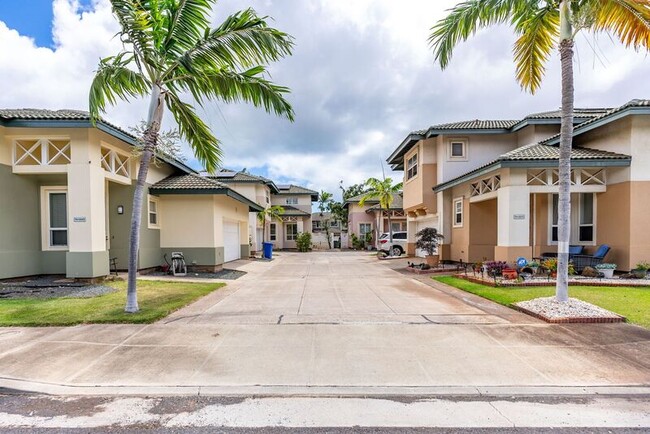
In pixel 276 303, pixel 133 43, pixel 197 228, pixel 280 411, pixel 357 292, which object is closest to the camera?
pixel 280 411

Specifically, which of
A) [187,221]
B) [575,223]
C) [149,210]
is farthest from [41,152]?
[575,223]

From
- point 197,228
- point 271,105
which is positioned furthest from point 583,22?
point 197,228

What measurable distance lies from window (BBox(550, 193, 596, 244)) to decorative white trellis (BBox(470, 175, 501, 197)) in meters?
2.49

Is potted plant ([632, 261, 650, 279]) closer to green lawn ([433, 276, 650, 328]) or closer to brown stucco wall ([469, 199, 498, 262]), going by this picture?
green lawn ([433, 276, 650, 328])

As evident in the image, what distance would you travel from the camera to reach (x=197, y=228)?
15.2m

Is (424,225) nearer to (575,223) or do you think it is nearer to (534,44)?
(575,223)

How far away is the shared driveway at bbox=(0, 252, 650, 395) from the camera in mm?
4367

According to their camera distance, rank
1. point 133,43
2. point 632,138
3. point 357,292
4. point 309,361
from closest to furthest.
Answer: point 309,361, point 133,43, point 357,292, point 632,138

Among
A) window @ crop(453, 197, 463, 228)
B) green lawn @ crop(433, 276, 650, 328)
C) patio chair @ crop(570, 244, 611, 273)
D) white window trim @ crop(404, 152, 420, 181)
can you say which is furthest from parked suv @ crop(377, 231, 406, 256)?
green lawn @ crop(433, 276, 650, 328)

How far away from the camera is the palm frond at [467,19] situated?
7.88 m

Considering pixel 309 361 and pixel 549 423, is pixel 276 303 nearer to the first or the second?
pixel 309 361

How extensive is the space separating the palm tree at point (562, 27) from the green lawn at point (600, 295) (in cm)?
125

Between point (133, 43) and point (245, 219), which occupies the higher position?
point (133, 43)

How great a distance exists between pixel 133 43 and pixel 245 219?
15.7m
